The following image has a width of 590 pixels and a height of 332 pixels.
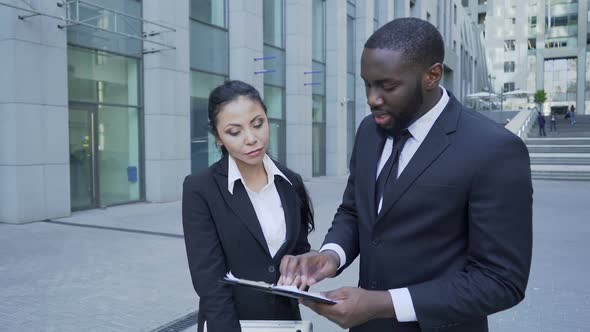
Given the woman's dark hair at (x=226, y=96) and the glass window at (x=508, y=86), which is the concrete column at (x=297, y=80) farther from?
the glass window at (x=508, y=86)

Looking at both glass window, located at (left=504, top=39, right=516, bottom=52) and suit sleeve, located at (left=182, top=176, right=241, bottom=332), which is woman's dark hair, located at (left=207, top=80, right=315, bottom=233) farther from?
glass window, located at (left=504, top=39, right=516, bottom=52)

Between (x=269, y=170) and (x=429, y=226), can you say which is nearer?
(x=429, y=226)

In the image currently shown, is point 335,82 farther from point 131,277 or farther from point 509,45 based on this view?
point 509,45

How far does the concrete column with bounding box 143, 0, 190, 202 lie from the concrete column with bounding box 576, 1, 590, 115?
6436 centimetres

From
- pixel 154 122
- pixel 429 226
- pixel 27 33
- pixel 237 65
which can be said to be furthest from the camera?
pixel 237 65

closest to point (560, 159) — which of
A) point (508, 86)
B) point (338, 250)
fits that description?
point (338, 250)

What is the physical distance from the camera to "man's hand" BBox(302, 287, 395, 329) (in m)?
1.48

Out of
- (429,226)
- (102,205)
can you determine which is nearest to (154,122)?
(102,205)

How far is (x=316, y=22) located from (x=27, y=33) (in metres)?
13.5

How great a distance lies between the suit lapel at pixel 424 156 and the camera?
1.59m

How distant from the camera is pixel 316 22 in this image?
20609 millimetres

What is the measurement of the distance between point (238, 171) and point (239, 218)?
0.23 m

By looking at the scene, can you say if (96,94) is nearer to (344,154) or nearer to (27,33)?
(27,33)

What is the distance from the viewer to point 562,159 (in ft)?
62.8
